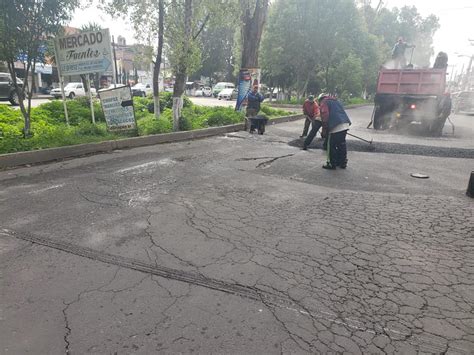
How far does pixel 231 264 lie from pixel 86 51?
8487 millimetres

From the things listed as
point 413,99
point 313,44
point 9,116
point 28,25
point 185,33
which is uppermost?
point 313,44

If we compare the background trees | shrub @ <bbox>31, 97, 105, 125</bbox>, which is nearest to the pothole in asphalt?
shrub @ <bbox>31, 97, 105, 125</bbox>

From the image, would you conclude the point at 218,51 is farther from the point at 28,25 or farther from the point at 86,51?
the point at 28,25

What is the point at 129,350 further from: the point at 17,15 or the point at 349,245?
the point at 17,15

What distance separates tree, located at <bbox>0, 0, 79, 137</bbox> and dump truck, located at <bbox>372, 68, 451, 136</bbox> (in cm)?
1161

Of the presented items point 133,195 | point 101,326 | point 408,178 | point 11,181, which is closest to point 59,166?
point 11,181

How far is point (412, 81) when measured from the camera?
1384cm

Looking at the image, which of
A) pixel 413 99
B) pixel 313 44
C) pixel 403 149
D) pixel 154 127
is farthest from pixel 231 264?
pixel 313 44

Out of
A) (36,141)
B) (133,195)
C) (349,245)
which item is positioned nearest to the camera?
(349,245)

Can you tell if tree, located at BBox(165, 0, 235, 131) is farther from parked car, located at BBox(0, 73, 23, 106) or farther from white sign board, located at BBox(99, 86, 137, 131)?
parked car, located at BBox(0, 73, 23, 106)

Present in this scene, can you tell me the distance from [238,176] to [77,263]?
387 cm

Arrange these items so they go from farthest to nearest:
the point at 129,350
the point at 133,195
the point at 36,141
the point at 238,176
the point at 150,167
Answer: the point at 36,141 → the point at 150,167 → the point at 238,176 → the point at 133,195 → the point at 129,350

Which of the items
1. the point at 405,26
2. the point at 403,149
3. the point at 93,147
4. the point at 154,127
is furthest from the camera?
the point at 405,26

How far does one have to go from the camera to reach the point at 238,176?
674 centimetres
